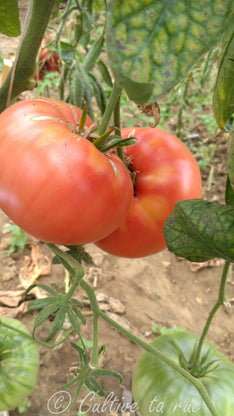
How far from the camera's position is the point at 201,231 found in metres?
0.47

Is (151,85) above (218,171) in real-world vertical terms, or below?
above

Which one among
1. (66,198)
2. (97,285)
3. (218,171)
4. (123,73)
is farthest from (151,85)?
(218,171)

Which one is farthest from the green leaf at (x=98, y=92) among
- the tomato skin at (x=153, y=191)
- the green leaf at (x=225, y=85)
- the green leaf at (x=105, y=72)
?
the green leaf at (x=225, y=85)

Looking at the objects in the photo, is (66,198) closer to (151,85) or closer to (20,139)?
(20,139)

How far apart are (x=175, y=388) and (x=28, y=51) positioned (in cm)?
82

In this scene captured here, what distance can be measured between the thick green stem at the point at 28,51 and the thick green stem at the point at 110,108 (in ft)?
0.46

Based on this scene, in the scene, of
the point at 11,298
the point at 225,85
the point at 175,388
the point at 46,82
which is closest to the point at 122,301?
the point at 11,298

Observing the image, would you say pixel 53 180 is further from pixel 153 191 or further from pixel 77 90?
pixel 77 90

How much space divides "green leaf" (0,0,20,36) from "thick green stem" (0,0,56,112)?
0.06ft

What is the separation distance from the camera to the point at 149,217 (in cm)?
61

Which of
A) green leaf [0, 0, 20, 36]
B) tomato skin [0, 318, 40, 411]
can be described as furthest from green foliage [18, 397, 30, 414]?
green leaf [0, 0, 20, 36]

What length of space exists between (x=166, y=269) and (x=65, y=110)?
1.41 metres

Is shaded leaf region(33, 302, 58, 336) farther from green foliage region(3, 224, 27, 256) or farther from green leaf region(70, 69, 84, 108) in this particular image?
green foliage region(3, 224, 27, 256)

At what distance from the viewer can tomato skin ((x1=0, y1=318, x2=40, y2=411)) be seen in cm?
103
